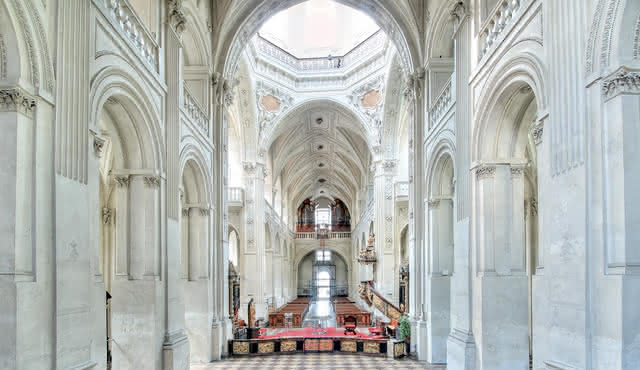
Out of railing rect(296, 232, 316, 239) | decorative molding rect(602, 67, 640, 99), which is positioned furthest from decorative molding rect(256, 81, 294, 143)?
railing rect(296, 232, 316, 239)

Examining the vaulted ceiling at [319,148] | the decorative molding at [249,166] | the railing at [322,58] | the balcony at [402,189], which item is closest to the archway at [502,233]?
the balcony at [402,189]

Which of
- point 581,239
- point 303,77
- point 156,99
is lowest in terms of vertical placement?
point 581,239

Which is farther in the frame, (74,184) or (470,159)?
(470,159)

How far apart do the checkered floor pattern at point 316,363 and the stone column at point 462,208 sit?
9.47ft

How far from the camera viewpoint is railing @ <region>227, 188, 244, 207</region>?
25.9 metres

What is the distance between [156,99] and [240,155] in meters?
16.2

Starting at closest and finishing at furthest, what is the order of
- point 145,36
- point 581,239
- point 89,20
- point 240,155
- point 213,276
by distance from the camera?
point 581,239 → point 89,20 → point 145,36 → point 213,276 → point 240,155

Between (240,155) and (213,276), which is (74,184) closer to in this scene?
(213,276)

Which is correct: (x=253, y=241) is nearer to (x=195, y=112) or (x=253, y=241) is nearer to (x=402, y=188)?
(x=402, y=188)

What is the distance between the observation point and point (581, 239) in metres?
6.01

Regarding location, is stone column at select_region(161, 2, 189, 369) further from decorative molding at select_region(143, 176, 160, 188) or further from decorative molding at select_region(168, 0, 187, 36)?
decorative molding at select_region(143, 176, 160, 188)

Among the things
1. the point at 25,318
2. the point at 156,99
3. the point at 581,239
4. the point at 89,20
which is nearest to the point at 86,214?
the point at 25,318

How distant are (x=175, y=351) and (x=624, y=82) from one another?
848cm

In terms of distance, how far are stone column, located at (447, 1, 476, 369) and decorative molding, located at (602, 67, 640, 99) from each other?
Result: 15.2 ft
